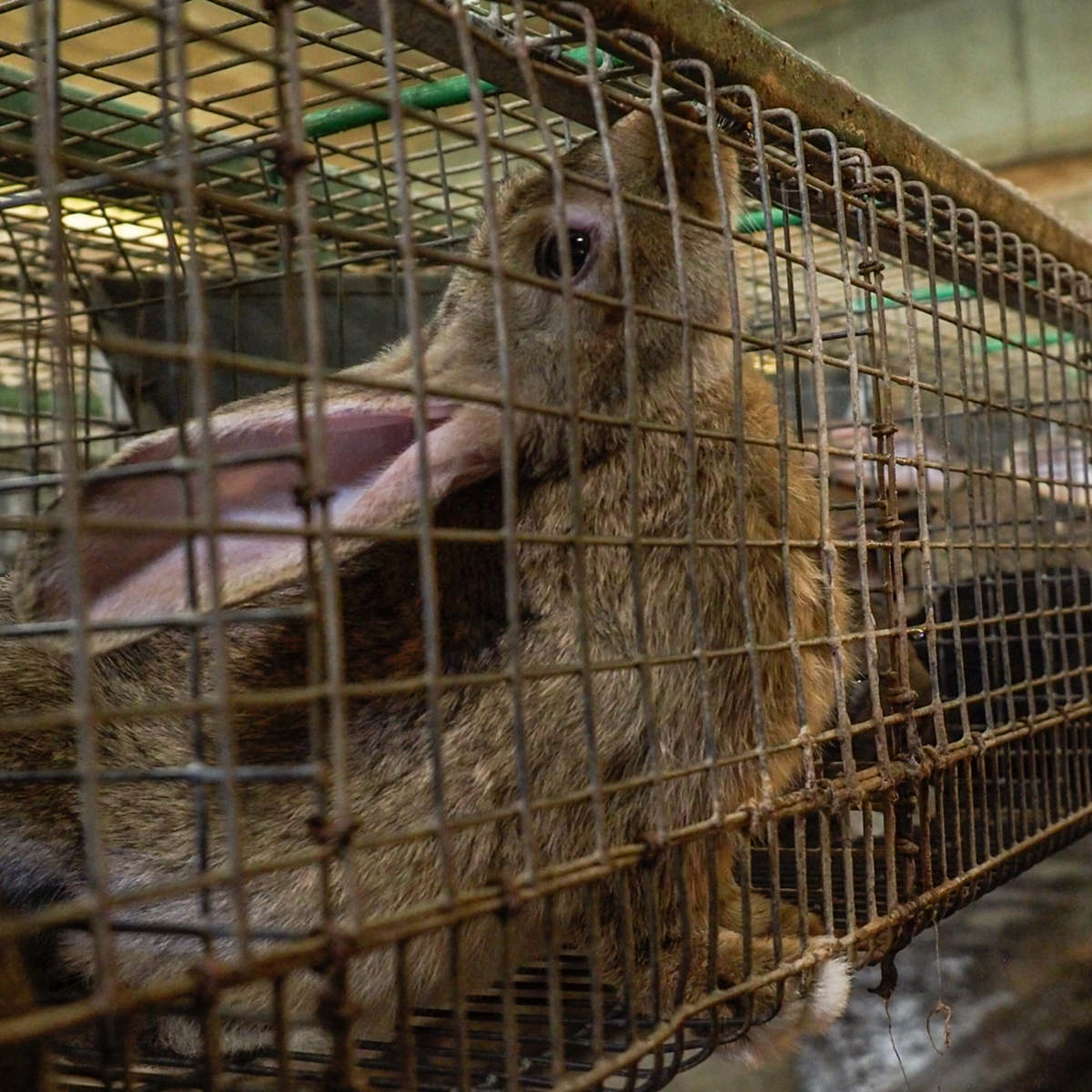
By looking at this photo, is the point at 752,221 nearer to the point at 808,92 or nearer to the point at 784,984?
the point at 808,92

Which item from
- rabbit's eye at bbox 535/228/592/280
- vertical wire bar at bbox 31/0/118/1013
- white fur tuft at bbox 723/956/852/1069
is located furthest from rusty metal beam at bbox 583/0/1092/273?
white fur tuft at bbox 723/956/852/1069

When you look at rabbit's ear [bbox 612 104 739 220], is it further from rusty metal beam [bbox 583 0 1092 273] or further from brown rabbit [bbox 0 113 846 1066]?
rusty metal beam [bbox 583 0 1092 273]

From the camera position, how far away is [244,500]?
3.57 feet

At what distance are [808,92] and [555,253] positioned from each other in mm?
308

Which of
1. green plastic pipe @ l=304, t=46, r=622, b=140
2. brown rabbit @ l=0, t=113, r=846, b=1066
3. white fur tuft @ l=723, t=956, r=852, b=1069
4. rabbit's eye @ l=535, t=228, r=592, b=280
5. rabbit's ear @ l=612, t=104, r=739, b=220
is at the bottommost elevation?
white fur tuft @ l=723, t=956, r=852, b=1069

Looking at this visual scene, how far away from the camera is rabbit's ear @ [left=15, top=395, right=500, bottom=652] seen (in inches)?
36.3

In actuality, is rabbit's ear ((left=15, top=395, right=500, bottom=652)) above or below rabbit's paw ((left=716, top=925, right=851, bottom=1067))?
above

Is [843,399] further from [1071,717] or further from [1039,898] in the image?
[1071,717]

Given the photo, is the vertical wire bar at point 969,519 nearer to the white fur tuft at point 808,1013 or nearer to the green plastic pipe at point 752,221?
the green plastic pipe at point 752,221

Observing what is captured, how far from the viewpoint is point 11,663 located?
1.52 metres

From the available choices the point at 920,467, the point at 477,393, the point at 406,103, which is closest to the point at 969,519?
the point at 920,467

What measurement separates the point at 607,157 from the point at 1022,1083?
6.81ft

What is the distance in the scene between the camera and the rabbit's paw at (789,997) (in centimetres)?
120

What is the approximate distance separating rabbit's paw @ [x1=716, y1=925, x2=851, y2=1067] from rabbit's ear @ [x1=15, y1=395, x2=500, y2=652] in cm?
51
